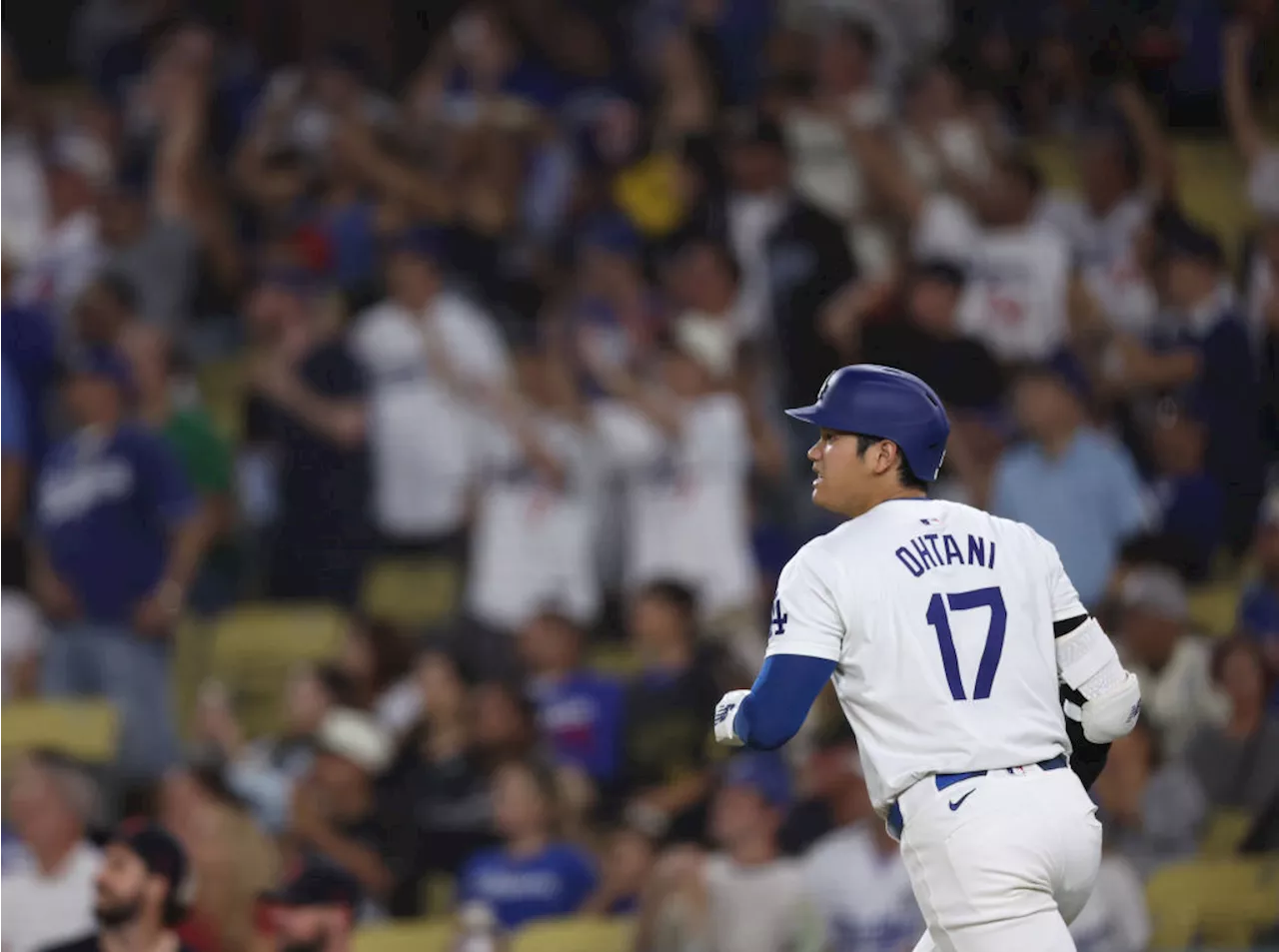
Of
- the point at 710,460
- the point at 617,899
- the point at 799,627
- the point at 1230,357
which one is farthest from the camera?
the point at 1230,357

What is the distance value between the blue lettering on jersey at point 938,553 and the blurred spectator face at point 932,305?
5.85 meters

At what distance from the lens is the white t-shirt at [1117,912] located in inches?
311

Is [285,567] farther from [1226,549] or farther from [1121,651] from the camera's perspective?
[1226,549]

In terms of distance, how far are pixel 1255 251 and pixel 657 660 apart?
14.6ft

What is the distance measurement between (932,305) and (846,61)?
1900 millimetres

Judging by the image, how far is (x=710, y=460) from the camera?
10.1m

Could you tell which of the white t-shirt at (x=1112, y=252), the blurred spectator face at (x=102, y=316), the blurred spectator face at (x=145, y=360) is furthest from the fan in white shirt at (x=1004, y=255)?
the blurred spectator face at (x=102, y=316)

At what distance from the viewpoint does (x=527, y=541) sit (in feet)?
33.0

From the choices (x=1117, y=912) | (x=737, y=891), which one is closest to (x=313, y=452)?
(x=737, y=891)

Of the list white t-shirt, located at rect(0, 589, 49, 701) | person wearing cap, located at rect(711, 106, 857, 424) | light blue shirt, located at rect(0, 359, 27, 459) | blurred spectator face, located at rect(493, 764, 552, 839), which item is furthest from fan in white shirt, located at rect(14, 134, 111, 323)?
blurred spectator face, located at rect(493, 764, 552, 839)

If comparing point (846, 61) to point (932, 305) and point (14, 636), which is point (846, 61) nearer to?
point (932, 305)

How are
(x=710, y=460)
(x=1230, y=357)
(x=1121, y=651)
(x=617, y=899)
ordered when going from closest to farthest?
1. (x=617, y=899)
2. (x=1121, y=651)
3. (x=710, y=460)
4. (x=1230, y=357)

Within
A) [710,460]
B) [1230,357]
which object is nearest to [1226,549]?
[1230,357]

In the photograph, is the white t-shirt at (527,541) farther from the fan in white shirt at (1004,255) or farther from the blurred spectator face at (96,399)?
the fan in white shirt at (1004,255)
